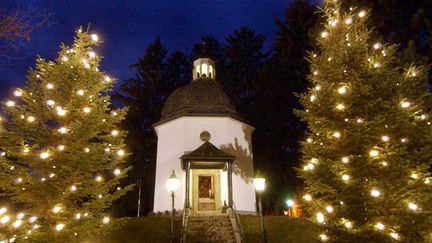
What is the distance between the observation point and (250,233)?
13.3 meters

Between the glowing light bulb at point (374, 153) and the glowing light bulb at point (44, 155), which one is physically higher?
the glowing light bulb at point (44, 155)

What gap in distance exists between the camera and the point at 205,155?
16.3 meters

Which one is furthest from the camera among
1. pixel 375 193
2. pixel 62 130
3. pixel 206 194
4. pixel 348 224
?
pixel 206 194

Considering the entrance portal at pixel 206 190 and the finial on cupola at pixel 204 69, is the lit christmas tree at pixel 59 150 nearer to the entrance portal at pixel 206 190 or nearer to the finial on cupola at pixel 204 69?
the entrance portal at pixel 206 190

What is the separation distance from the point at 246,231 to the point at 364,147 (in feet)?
21.8


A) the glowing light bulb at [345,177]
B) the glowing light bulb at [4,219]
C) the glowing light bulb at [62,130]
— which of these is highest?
the glowing light bulb at [62,130]

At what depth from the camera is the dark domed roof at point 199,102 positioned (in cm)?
1905

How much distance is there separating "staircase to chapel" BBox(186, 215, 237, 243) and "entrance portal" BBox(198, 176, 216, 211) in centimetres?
266

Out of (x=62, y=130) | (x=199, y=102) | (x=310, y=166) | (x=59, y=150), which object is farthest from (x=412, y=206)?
(x=199, y=102)

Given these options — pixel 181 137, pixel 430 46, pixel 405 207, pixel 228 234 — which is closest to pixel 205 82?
pixel 181 137

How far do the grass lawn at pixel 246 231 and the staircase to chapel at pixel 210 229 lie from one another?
56 cm

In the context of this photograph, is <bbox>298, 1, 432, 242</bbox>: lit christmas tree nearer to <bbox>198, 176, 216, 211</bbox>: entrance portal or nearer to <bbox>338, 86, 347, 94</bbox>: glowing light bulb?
<bbox>338, 86, 347, 94</bbox>: glowing light bulb

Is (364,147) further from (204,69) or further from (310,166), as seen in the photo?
(204,69)

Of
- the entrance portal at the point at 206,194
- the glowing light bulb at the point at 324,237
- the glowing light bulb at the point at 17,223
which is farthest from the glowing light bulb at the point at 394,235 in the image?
the entrance portal at the point at 206,194
